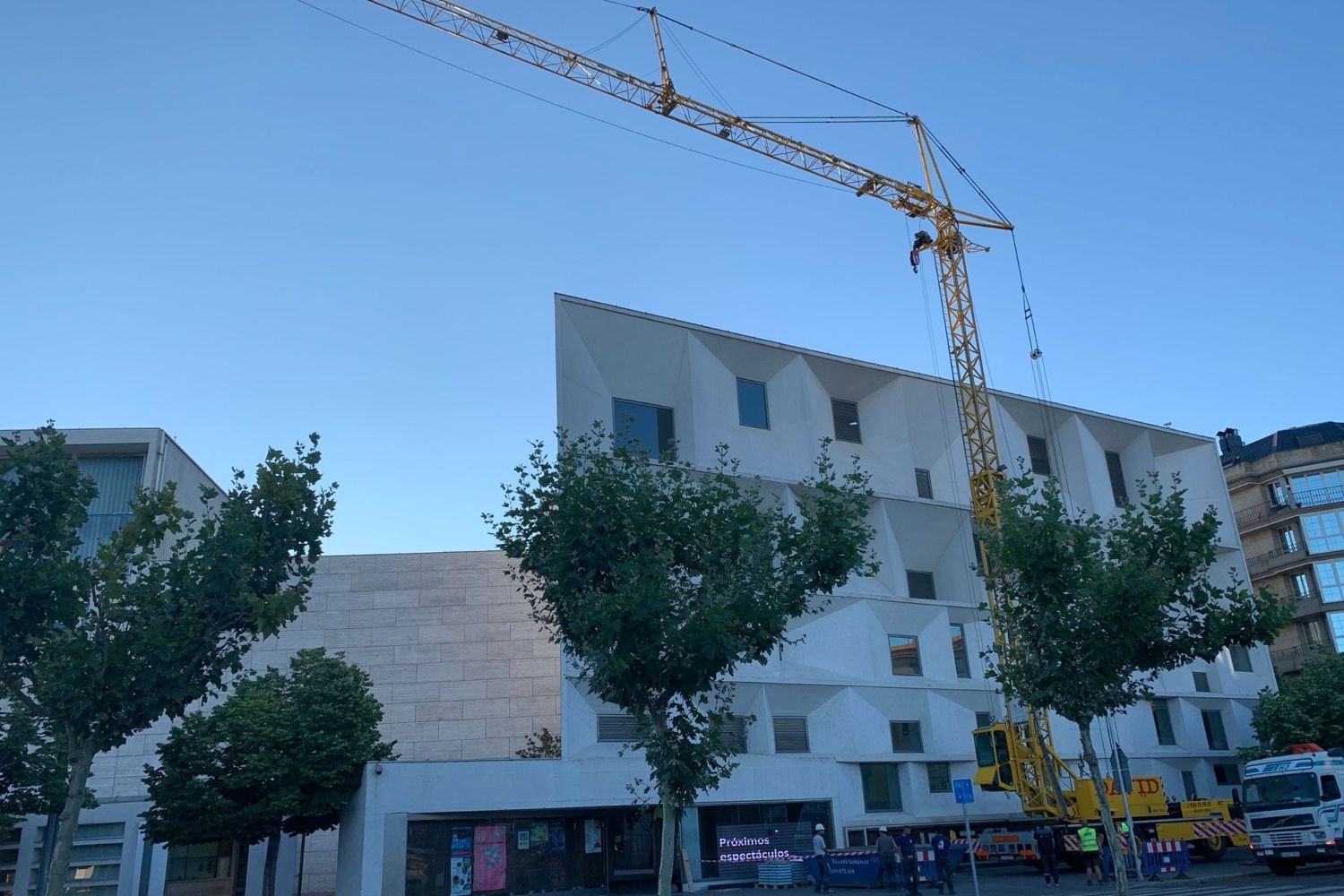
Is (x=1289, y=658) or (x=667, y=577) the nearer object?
(x=667, y=577)

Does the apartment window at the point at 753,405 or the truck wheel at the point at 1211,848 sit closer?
the truck wheel at the point at 1211,848

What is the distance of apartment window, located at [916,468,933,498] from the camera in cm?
4528

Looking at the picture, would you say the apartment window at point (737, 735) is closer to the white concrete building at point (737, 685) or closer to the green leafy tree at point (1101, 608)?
the white concrete building at point (737, 685)

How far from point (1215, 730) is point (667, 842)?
39.1 metres

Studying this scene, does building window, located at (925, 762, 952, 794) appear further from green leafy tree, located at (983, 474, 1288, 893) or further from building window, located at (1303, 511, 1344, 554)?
building window, located at (1303, 511, 1344, 554)

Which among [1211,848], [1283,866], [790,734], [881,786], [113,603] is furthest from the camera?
[881,786]

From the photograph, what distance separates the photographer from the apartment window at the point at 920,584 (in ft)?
146

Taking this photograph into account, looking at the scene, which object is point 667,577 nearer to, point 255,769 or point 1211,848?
point 255,769

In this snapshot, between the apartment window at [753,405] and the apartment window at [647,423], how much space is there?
326cm

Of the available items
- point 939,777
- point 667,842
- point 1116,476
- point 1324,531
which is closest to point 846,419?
point 939,777

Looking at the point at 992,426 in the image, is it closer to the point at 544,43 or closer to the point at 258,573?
the point at 544,43

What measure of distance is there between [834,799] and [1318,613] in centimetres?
4163

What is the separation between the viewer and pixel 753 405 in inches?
1635

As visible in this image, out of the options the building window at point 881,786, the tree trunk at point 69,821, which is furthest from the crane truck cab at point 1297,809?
the tree trunk at point 69,821
